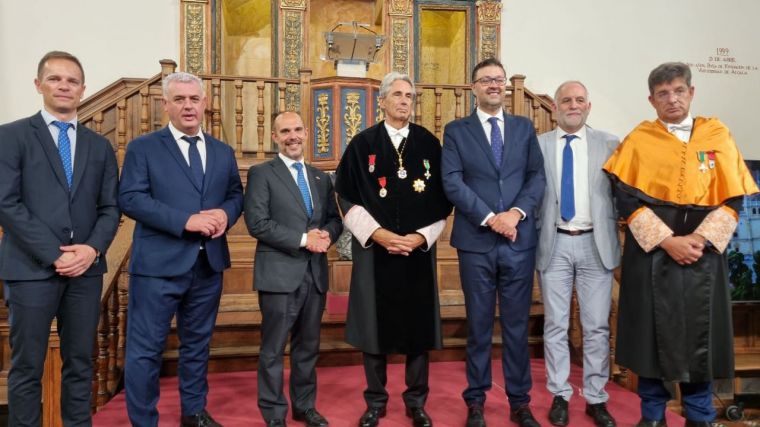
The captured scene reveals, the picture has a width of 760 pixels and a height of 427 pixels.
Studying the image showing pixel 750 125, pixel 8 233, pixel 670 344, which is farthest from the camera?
pixel 750 125

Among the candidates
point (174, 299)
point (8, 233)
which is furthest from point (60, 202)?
point (174, 299)

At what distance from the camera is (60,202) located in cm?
232

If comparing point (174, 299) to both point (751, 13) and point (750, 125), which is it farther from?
point (751, 13)

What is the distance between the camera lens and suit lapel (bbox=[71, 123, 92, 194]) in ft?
7.73

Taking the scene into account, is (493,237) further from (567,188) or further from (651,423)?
(651,423)

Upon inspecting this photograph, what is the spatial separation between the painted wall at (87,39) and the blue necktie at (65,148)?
5001 mm

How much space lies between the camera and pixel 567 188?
111 inches

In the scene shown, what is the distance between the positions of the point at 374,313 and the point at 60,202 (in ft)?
4.60

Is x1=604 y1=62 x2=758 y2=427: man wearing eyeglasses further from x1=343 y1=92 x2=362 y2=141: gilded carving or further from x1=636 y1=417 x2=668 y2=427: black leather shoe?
x1=343 y1=92 x2=362 y2=141: gilded carving

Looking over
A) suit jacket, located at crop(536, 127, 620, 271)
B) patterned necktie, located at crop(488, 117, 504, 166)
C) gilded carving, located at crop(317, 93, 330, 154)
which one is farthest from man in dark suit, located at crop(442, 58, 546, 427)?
gilded carving, located at crop(317, 93, 330, 154)

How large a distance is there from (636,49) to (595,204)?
19.0ft

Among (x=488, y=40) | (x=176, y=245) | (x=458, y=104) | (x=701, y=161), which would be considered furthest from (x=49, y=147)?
(x=488, y=40)

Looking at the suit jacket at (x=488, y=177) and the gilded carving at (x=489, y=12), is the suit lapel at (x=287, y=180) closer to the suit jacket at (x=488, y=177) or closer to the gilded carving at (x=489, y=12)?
the suit jacket at (x=488, y=177)

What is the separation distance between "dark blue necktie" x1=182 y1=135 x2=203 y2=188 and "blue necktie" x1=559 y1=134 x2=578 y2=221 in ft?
5.62
